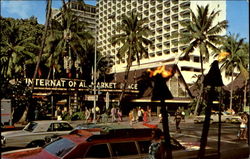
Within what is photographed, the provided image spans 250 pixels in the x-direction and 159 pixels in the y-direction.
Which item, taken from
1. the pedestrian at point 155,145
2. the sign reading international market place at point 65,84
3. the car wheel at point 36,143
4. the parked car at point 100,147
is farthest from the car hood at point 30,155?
the sign reading international market place at point 65,84

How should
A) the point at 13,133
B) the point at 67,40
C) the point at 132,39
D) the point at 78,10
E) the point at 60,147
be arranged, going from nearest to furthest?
the point at 60,147 < the point at 13,133 < the point at 78,10 < the point at 67,40 < the point at 132,39

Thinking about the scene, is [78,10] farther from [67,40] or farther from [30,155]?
[30,155]

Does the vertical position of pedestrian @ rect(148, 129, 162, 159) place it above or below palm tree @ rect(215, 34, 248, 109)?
below

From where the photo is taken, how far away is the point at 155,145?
593 cm

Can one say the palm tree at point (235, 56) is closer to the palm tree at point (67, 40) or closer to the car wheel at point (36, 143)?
the car wheel at point (36, 143)

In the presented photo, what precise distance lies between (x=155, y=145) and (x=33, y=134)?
18.0 feet

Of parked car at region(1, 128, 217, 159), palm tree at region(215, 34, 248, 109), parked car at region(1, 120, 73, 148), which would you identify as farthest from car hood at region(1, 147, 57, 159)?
palm tree at region(215, 34, 248, 109)

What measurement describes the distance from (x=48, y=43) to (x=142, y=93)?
1269 centimetres

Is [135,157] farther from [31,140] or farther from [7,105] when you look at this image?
[31,140]

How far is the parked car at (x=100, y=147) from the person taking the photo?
5.44 meters

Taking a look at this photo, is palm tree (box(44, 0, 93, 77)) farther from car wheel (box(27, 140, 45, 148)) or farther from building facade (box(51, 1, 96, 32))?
car wheel (box(27, 140, 45, 148))

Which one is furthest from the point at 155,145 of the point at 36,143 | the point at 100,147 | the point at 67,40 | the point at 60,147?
the point at 67,40

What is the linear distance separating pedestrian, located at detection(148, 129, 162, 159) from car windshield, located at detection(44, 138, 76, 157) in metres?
1.64

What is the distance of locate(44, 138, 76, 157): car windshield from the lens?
5508 millimetres
